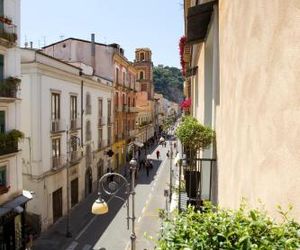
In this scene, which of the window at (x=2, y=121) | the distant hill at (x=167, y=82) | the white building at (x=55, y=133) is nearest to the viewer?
the window at (x=2, y=121)

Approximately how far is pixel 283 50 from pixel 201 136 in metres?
5.46

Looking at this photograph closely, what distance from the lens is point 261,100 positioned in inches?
133

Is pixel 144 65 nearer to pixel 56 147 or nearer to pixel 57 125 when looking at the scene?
pixel 57 125

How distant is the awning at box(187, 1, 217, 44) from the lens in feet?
25.2

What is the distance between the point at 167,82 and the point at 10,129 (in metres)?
133

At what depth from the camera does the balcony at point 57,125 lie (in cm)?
2303

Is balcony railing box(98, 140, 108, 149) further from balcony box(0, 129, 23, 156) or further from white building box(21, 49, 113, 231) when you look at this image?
balcony box(0, 129, 23, 156)

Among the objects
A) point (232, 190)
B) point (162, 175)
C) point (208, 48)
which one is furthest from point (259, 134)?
point (162, 175)

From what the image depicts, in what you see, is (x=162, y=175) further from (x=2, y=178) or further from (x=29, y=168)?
(x=2, y=178)

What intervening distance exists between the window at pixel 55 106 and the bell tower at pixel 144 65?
154 feet

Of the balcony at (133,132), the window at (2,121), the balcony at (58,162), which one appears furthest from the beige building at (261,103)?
the balcony at (133,132)

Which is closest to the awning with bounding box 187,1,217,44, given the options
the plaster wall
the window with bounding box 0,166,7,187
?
the plaster wall

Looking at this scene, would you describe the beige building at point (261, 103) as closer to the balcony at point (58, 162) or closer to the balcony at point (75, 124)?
the balcony at point (58, 162)

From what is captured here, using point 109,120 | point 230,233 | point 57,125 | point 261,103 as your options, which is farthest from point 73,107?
point 230,233
